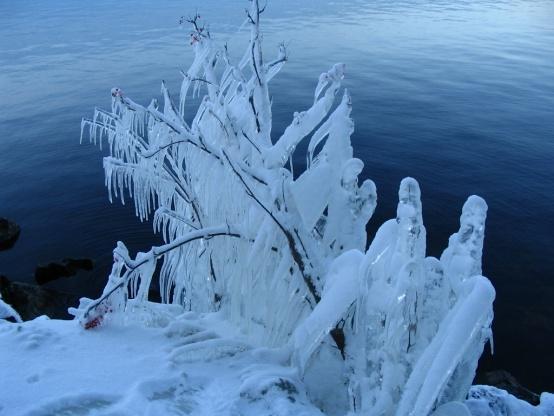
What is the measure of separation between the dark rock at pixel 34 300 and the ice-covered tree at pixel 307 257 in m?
9.02

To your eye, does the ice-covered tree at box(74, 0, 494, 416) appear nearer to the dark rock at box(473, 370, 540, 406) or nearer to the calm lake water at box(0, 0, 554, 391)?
the dark rock at box(473, 370, 540, 406)

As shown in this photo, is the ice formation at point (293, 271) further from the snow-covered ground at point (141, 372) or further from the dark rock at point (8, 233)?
the dark rock at point (8, 233)

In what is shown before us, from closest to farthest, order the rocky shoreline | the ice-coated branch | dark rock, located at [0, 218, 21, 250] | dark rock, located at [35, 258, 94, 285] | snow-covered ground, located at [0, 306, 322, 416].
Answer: snow-covered ground, located at [0, 306, 322, 416] → the ice-coated branch → the rocky shoreline → dark rock, located at [35, 258, 94, 285] → dark rock, located at [0, 218, 21, 250]

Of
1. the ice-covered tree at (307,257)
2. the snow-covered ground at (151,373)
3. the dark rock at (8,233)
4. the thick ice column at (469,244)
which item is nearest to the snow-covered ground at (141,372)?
the snow-covered ground at (151,373)

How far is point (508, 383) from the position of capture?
11.9 meters

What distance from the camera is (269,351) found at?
6883 millimetres

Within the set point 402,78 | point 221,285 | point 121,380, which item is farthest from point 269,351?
point 402,78

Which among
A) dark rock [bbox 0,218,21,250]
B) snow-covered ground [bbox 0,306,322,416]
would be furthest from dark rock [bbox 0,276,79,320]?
snow-covered ground [bbox 0,306,322,416]

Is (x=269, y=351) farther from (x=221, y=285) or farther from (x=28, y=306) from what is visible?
(x=28, y=306)

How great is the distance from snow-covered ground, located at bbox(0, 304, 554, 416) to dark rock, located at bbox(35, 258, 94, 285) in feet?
34.4

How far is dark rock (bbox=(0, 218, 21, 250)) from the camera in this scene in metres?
19.1

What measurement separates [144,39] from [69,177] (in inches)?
1238

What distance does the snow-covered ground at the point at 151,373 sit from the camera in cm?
567

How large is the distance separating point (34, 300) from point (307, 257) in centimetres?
1286
